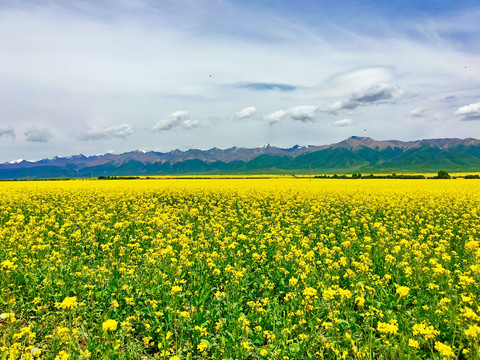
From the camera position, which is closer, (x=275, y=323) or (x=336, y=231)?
(x=275, y=323)

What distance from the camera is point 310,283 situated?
22.4ft

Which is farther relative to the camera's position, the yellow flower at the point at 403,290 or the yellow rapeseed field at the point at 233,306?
the yellow flower at the point at 403,290

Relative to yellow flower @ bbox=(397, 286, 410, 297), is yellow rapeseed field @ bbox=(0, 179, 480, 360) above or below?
below

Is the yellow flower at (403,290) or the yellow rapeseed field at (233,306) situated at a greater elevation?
the yellow flower at (403,290)

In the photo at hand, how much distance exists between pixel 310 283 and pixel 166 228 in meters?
6.33

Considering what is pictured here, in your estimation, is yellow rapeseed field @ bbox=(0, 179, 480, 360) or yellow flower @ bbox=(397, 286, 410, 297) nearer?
yellow rapeseed field @ bbox=(0, 179, 480, 360)

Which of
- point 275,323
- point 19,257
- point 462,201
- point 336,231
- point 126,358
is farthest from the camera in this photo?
point 462,201

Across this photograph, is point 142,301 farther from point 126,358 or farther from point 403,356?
point 403,356

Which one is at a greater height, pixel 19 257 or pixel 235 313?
pixel 19 257

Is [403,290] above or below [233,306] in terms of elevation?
above

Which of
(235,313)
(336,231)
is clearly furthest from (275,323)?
(336,231)

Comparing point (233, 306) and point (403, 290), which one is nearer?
point (403, 290)

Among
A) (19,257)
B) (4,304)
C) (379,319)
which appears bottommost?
(379,319)

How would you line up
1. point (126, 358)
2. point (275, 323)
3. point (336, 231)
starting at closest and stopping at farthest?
point (126, 358), point (275, 323), point (336, 231)
